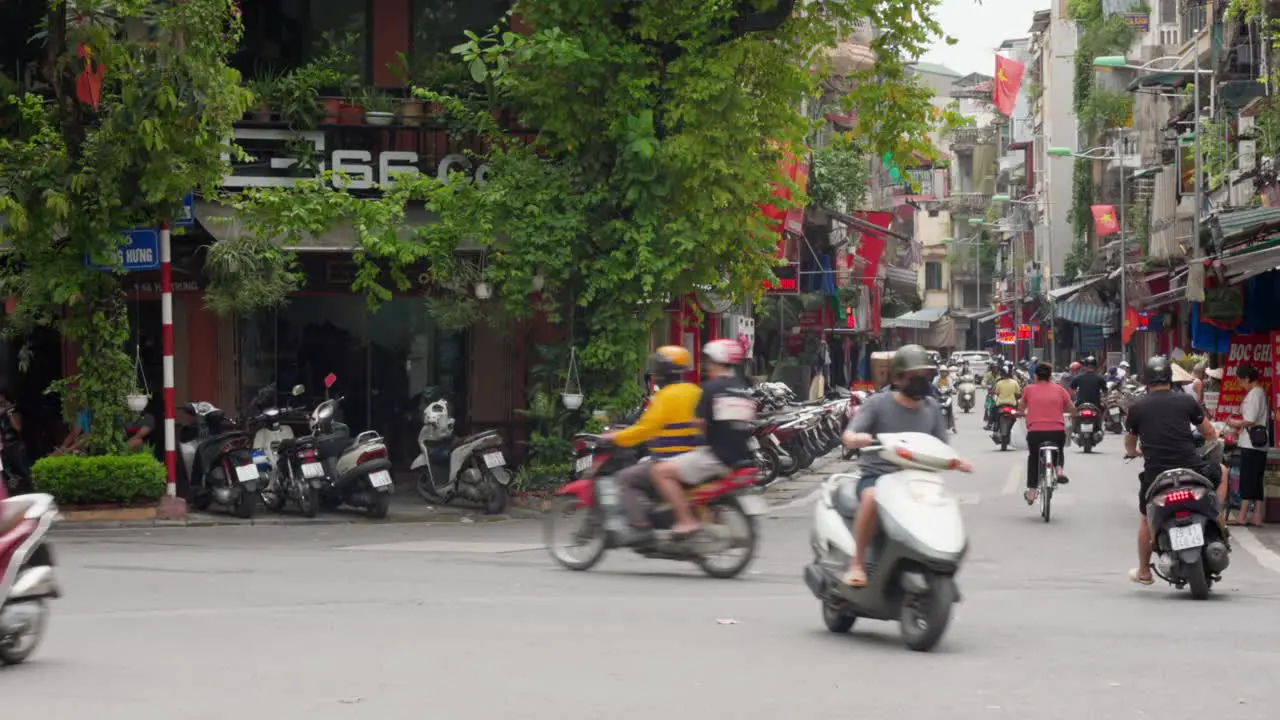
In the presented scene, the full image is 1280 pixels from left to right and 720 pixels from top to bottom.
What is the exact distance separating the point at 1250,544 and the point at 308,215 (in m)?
10.6

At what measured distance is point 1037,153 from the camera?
9794 cm

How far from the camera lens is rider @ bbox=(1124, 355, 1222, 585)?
532 inches

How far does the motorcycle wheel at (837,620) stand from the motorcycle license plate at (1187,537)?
321 cm

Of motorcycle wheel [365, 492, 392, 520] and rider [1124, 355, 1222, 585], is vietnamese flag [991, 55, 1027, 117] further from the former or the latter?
rider [1124, 355, 1222, 585]

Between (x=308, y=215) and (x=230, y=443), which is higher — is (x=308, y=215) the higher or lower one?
A: the higher one

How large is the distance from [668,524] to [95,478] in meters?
8.14

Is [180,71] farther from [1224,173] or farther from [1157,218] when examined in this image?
[1157,218]

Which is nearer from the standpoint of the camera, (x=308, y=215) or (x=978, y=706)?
(x=978, y=706)

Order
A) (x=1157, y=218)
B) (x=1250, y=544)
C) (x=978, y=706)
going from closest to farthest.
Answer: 1. (x=978, y=706)
2. (x=1250, y=544)
3. (x=1157, y=218)

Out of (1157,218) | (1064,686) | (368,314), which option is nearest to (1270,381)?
(368,314)

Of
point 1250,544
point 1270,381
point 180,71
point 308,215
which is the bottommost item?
point 1250,544

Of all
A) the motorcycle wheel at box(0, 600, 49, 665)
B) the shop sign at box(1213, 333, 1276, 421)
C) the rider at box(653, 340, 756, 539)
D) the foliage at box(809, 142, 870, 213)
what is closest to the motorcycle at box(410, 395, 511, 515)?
the rider at box(653, 340, 756, 539)

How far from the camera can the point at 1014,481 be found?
28234 millimetres

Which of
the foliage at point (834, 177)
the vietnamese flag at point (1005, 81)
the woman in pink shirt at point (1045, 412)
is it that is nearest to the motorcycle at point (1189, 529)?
the woman in pink shirt at point (1045, 412)
